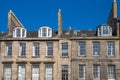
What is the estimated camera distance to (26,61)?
2539 inches

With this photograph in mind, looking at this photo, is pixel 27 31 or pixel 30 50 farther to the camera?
pixel 27 31

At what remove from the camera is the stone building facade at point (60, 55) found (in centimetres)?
6347

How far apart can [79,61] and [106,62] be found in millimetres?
4159

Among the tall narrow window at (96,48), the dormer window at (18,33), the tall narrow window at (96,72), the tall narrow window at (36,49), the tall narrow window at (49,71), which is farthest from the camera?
the dormer window at (18,33)

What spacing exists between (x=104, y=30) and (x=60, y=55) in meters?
8.03

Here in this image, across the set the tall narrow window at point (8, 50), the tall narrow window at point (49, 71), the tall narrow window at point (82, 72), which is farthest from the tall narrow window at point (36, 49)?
the tall narrow window at point (82, 72)

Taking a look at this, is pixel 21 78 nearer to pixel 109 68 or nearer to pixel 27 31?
pixel 27 31

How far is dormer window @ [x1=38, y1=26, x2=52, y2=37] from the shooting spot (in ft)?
215

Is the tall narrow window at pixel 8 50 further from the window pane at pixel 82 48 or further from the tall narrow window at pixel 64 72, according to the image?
the window pane at pixel 82 48

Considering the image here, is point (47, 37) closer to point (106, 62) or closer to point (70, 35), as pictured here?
point (70, 35)

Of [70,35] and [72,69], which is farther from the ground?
[70,35]

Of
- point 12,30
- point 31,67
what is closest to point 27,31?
point 12,30

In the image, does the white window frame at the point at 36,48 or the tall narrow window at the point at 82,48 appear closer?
the tall narrow window at the point at 82,48

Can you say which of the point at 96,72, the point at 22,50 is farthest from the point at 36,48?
the point at 96,72
